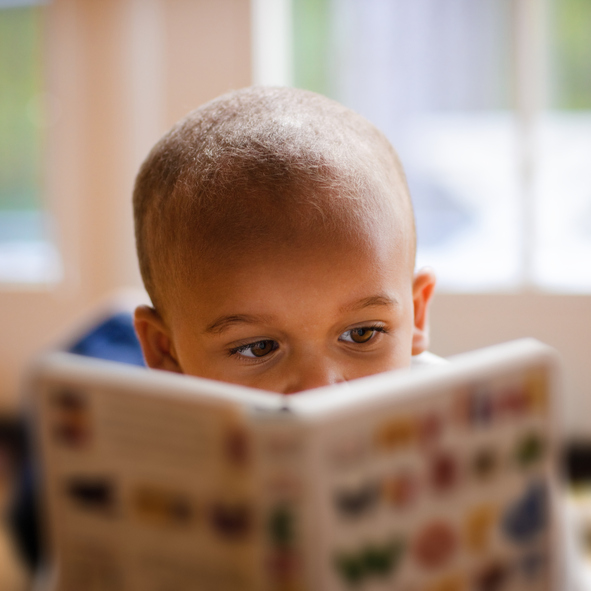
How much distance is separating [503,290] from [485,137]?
0.71 metres

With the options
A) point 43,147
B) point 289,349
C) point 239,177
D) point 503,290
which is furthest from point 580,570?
point 43,147

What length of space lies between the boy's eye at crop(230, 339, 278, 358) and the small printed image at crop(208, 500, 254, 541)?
0.37 meters

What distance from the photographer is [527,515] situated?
0.47 meters

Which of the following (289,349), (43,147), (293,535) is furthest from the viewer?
(43,147)

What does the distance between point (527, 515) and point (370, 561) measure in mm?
118

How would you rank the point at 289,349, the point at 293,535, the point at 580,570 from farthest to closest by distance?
the point at 289,349 < the point at 580,570 < the point at 293,535

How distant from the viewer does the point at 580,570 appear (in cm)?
52

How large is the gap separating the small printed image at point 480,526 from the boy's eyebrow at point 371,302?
0.34m

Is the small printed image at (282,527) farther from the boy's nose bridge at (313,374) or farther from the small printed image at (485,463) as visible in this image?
the boy's nose bridge at (313,374)

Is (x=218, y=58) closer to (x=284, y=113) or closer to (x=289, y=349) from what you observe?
(x=284, y=113)

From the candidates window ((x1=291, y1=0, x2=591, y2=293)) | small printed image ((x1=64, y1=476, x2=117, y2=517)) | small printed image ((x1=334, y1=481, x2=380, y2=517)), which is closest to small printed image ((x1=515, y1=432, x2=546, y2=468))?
small printed image ((x1=334, y1=481, x2=380, y2=517))

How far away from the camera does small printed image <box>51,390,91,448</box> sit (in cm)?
45

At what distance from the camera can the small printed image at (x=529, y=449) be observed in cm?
46

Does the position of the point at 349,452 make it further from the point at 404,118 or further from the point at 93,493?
the point at 404,118
